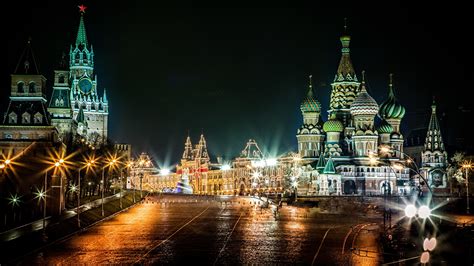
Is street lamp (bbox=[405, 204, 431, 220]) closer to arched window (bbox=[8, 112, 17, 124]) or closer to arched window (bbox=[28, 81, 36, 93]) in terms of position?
arched window (bbox=[28, 81, 36, 93])

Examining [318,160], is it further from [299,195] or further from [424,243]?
[424,243]

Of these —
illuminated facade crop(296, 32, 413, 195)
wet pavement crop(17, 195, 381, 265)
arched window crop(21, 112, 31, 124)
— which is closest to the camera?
wet pavement crop(17, 195, 381, 265)

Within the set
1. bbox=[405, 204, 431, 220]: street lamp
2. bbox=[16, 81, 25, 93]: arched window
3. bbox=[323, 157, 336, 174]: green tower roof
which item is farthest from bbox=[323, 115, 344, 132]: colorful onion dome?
bbox=[405, 204, 431, 220]: street lamp

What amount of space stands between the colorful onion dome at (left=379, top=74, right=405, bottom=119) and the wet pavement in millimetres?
77484

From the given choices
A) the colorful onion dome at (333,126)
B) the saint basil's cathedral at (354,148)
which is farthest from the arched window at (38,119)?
the colorful onion dome at (333,126)

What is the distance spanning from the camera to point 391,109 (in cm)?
15388

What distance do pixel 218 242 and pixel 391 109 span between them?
10669 cm

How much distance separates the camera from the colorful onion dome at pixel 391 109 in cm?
15388

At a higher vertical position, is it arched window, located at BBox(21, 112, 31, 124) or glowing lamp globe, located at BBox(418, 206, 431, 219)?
arched window, located at BBox(21, 112, 31, 124)

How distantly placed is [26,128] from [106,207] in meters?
22.1

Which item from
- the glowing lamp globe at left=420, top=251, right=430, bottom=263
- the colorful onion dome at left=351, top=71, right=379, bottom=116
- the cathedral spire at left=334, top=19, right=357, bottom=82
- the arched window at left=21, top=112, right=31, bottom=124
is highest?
the cathedral spire at left=334, top=19, right=357, bottom=82

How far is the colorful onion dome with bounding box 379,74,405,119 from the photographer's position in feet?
505

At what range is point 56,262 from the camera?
40.9 meters

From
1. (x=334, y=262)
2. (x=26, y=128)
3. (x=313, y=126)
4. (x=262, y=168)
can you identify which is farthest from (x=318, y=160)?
(x=334, y=262)
